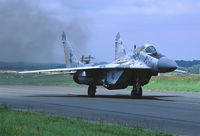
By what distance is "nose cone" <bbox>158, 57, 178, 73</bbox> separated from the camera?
22703 millimetres

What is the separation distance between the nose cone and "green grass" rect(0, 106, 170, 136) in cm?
1130

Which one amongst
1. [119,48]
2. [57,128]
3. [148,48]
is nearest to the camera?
[57,128]

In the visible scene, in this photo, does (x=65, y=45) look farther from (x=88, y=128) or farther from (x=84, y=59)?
(x=88, y=128)

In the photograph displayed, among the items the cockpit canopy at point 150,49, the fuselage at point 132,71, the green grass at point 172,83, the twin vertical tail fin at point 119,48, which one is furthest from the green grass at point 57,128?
the green grass at point 172,83

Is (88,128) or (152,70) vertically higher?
(152,70)

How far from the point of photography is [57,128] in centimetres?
1086

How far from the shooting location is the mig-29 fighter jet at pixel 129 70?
23.7 metres

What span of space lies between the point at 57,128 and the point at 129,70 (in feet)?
50.4

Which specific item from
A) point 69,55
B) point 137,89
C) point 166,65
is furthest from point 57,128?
point 69,55

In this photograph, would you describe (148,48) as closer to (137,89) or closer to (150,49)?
(150,49)

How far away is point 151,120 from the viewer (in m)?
13.7

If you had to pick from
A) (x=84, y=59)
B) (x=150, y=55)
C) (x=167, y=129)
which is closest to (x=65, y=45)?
(x=84, y=59)

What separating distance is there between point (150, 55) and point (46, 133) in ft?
49.7

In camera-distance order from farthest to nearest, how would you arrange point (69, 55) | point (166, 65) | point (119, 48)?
point (69, 55) → point (119, 48) → point (166, 65)
